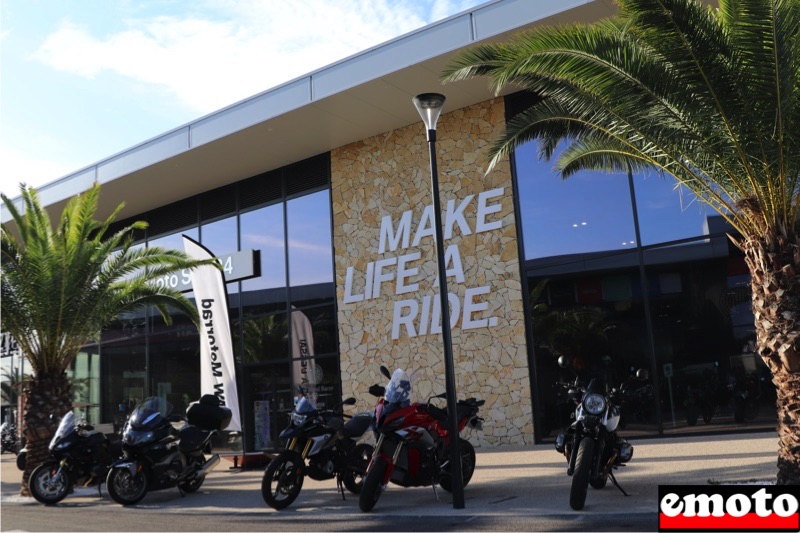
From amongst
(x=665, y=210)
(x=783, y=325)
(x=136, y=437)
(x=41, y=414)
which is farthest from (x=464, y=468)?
(x=41, y=414)

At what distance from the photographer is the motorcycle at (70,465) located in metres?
10.2

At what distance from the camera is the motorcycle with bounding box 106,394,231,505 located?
9.53m

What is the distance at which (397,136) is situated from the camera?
1602 centimetres

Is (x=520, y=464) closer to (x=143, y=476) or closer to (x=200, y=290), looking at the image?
(x=143, y=476)

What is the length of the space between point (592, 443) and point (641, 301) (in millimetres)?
6810

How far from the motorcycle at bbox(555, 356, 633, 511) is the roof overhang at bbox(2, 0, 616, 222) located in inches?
272

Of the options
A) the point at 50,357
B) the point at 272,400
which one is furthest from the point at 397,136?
the point at 50,357

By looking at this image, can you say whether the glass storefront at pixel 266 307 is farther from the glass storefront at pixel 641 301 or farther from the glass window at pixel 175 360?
the glass storefront at pixel 641 301

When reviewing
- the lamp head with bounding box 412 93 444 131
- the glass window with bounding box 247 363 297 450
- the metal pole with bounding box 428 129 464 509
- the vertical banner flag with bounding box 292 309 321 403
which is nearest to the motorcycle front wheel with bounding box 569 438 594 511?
the metal pole with bounding box 428 129 464 509

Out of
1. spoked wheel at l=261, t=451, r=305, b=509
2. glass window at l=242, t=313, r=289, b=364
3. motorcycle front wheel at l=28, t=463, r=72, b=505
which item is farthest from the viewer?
glass window at l=242, t=313, r=289, b=364

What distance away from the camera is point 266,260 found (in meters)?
18.2

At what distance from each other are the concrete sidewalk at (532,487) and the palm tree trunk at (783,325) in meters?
0.73

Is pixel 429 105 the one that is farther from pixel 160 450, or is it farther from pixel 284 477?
pixel 160 450

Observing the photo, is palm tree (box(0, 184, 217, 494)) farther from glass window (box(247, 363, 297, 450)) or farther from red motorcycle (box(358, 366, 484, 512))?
red motorcycle (box(358, 366, 484, 512))
